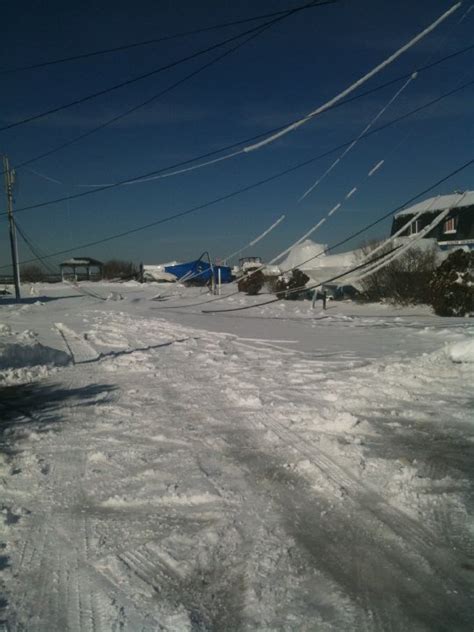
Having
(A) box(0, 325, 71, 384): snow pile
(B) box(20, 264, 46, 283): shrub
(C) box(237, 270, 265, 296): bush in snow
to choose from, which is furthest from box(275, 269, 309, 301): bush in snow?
(B) box(20, 264, 46, 283): shrub

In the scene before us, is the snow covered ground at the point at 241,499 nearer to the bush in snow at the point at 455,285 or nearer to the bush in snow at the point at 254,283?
the bush in snow at the point at 455,285

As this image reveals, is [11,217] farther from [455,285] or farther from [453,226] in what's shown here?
[453,226]

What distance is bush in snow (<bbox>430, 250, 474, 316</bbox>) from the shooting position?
56.3 ft

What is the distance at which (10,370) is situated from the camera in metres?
8.52

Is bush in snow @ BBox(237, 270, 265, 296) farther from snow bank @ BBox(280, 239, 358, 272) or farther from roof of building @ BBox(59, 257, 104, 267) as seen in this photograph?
roof of building @ BBox(59, 257, 104, 267)

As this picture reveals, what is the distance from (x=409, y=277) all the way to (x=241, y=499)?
64.3ft

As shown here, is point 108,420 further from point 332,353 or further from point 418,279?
A: point 418,279

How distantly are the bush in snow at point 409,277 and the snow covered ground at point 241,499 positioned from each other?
13.6m

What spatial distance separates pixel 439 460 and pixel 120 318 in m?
15.7

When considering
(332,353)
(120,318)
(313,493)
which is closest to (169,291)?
(120,318)

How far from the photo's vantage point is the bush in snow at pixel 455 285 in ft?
56.3

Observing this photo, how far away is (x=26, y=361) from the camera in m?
9.24

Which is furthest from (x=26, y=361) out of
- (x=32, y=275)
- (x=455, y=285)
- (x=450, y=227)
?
(x=32, y=275)

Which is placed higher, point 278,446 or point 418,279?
point 418,279
